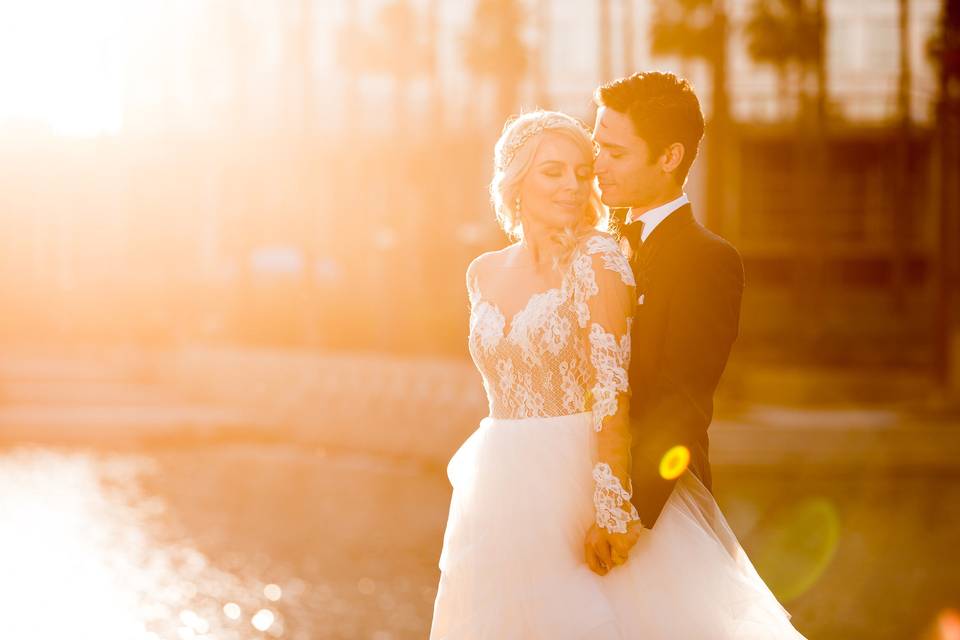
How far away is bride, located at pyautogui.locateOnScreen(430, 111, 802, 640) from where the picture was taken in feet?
11.6

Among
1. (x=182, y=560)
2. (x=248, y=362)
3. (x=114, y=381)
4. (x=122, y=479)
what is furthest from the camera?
(x=114, y=381)

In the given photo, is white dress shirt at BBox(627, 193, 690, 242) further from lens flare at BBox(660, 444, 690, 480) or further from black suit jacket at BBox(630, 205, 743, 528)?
lens flare at BBox(660, 444, 690, 480)

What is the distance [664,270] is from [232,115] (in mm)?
40552

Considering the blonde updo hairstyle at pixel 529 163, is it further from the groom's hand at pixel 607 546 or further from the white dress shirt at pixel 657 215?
the groom's hand at pixel 607 546

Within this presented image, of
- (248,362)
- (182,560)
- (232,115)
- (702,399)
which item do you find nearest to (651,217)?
(702,399)

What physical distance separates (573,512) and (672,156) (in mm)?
950

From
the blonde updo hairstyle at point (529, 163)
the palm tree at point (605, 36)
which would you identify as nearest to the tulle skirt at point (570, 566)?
the blonde updo hairstyle at point (529, 163)

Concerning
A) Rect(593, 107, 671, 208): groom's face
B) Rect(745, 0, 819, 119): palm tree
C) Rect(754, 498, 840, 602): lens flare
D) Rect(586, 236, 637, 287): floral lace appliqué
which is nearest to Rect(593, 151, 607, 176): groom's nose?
Rect(593, 107, 671, 208): groom's face

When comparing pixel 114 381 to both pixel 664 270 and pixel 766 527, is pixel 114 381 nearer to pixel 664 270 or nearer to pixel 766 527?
pixel 766 527

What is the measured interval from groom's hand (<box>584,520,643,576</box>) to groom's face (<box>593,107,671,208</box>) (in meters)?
0.86

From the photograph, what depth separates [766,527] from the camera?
14.0 m

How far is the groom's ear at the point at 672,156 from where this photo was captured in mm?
3750

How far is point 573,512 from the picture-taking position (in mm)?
3637

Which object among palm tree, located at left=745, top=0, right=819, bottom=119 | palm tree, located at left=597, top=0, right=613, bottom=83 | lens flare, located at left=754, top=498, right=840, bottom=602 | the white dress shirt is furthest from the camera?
palm tree, located at left=745, top=0, right=819, bottom=119
